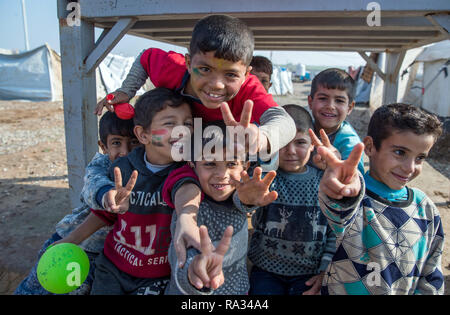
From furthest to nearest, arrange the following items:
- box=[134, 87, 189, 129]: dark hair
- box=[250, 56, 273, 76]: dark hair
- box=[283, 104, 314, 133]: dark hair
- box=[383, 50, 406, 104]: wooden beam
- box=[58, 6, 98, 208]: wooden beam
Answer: box=[383, 50, 406, 104]: wooden beam < box=[250, 56, 273, 76]: dark hair < box=[58, 6, 98, 208]: wooden beam < box=[283, 104, 314, 133]: dark hair < box=[134, 87, 189, 129]: dark hair

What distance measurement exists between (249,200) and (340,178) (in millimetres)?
412

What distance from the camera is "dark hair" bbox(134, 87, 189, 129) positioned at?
5.83 feet

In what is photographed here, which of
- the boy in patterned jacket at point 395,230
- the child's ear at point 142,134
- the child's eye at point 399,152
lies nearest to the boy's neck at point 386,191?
the boy in patterned jacket at point 395,230

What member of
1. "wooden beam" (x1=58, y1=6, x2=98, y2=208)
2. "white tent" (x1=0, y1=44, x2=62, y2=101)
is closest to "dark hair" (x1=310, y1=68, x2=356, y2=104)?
"wooden beam" (x1=58, y1=6, x2=98, y2=208)

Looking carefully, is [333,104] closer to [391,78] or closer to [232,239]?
[232,239]

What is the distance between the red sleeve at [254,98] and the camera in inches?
66.9

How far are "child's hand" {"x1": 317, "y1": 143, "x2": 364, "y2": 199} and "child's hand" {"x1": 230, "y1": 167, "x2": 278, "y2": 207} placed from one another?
227 mm

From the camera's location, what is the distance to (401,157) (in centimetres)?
159

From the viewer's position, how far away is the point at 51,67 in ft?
47.3

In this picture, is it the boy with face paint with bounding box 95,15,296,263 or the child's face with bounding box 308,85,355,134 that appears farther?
the child's face with bounding box 308,85,355,134

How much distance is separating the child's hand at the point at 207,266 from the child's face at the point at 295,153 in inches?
37.9

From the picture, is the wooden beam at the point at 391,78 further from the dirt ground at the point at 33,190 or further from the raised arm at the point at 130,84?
the raised arm at the point at 130,84

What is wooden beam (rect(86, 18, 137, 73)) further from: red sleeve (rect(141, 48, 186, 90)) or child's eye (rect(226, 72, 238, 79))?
child's eye (rect(226, 72, 238, 79))
